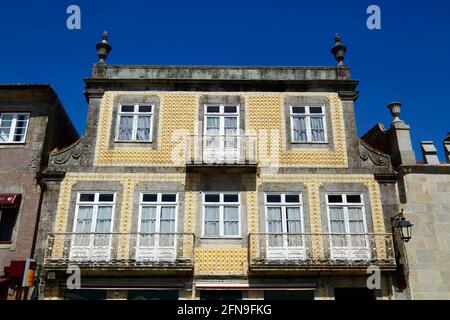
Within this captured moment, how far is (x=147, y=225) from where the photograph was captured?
49.2 feet

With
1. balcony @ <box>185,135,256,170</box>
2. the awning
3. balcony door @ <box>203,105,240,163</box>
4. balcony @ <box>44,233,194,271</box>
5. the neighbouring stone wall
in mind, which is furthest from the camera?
balcony door @ <box>203,105,240,163</box>

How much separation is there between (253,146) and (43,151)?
23.0 feet

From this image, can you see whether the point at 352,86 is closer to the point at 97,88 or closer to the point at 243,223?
the point at 243,223

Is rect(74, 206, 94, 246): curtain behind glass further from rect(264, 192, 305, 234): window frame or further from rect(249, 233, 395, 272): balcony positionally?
rect(264, 192, 305, 234): window frame

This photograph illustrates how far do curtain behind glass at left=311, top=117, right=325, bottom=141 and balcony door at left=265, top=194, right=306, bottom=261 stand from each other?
228cm

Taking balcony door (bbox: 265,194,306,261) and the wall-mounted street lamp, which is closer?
the wall-mounted street lamp

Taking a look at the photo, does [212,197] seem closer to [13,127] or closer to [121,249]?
[121,249]

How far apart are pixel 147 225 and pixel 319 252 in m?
5.42

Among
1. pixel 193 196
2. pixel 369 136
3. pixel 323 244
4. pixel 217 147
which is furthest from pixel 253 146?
pixel 369 136

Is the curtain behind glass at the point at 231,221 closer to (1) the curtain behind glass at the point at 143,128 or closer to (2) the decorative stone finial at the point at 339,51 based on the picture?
(1) the curtain behind glass at the point at 143,128

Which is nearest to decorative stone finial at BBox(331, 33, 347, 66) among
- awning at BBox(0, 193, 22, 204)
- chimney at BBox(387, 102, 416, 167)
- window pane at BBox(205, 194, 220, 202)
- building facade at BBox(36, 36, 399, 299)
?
building facade at BBox(36, 36, 399, 299)

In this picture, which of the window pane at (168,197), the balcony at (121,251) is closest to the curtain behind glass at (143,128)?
the window pane at (168,197)

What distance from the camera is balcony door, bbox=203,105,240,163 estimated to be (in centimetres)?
1548

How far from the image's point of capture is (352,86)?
1689 cm
